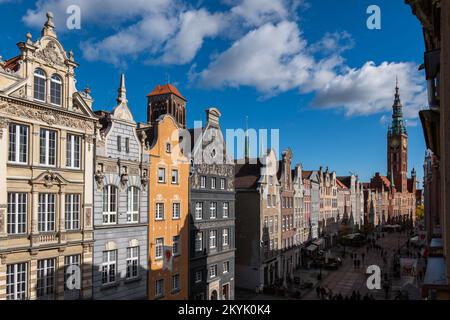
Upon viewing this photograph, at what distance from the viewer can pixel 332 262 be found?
51.6 meters

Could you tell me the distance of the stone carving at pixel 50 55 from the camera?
19.0m

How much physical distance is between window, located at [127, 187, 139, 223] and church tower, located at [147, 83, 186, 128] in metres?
34.6

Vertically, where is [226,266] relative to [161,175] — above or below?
below

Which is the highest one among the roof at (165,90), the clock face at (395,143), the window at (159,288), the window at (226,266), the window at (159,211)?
the roof at (165,90)

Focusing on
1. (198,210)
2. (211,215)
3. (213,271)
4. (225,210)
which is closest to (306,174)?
(225,210)

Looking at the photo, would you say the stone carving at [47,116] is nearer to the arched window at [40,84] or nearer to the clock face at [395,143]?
the arched window at [40,84]

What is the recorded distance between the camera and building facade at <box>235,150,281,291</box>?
40844mm

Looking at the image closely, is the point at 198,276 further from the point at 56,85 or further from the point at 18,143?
the point at 56,85

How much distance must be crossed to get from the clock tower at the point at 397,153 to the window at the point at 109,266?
120129mm

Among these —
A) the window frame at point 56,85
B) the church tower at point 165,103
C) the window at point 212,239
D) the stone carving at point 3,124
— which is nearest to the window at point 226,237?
the window at point 212,239

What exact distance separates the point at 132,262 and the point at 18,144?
10.8 m

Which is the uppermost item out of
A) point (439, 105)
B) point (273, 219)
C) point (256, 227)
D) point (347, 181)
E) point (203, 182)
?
point (439, 105)

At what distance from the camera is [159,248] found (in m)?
26.6
